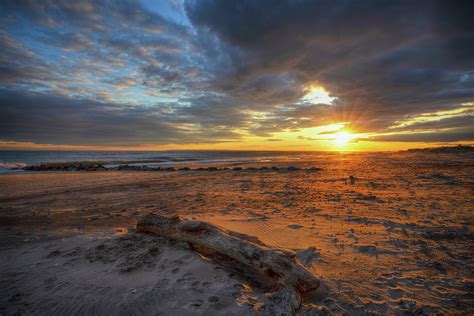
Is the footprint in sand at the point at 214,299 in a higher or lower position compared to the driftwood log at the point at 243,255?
lower

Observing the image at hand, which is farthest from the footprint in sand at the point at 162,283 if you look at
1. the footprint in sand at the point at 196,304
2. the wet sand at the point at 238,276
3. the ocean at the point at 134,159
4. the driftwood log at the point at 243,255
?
the ocean at the point at 134,159

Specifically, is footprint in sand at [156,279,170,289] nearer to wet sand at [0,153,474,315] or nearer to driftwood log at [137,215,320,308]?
wet sand at [0,153,474,315]

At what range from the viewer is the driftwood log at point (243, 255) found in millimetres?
3006

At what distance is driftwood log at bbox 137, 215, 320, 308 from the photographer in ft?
9.86

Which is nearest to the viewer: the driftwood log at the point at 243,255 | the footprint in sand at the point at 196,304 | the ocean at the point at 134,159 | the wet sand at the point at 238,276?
the footprint in sand at the point at 196,304

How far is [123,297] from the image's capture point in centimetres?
287

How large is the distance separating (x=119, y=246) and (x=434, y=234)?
6.79 m

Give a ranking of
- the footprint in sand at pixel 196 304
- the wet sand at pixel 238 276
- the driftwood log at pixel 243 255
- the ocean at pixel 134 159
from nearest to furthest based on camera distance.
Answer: the footprint in sand at pixel 196 304
the wet sand at pixel 238 276
the driftwood log at pixel 243 255
the ocean at pixel 134 159

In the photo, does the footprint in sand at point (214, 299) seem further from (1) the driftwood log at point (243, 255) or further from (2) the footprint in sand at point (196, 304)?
(1) the driftwood log at point (243, 255)

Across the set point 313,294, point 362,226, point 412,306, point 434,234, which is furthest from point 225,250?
point 434,234

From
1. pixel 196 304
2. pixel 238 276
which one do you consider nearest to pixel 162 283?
pixel 196 304

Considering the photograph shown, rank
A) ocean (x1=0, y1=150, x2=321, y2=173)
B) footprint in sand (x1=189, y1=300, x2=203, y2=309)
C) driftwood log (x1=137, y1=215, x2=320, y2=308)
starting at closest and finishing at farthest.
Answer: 1. footprint in sand (x1=189, y1=300, x2=203, y2=309)
2. driftwood log (x1=137, y1=215, x2=320, y2=308)
3. ocean (x1=0, y1=150, x2=321, y2=173)

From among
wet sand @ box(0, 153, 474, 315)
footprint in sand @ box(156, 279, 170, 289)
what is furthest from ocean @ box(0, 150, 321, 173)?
footprint in sand @ box(156, 279, 170, 289)

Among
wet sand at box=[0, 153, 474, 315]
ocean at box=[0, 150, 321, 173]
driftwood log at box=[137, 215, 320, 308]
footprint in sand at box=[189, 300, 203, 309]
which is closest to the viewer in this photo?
footprint in sand at box=[189, 300, 203, 309]
